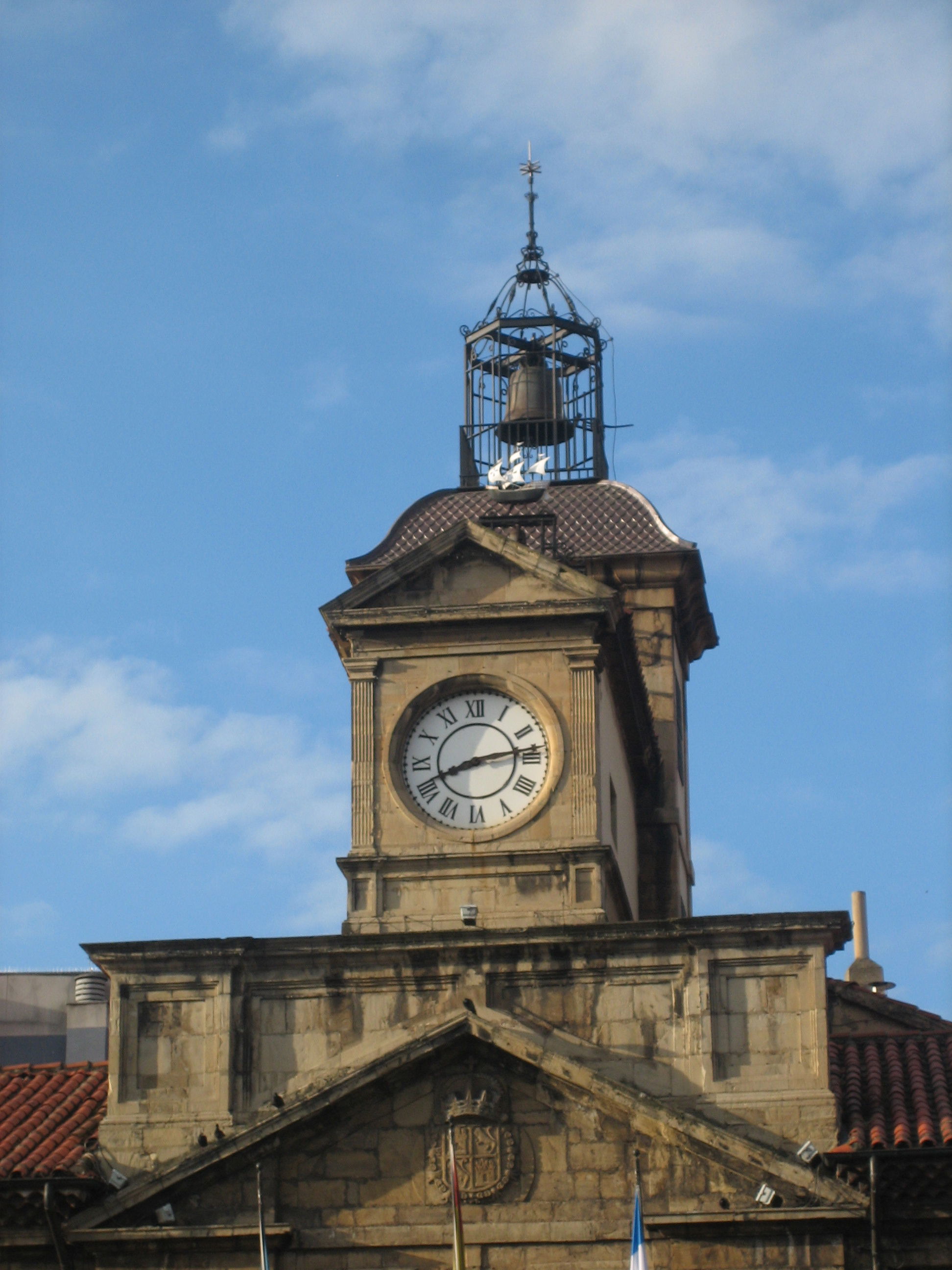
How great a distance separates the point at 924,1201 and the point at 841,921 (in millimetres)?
3437

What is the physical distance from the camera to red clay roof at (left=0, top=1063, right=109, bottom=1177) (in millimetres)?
31391

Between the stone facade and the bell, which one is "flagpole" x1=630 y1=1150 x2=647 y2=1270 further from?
the bell

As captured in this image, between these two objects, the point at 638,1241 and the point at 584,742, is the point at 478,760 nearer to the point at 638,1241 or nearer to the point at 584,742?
the point at 584,742

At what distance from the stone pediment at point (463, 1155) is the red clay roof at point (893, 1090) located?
1059 mm

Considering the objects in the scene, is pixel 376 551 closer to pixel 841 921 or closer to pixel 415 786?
pixel 415 786

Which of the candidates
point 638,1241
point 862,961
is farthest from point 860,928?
point 638,1241

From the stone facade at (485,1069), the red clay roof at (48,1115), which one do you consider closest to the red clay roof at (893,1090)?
the stone facade at (485,1069)

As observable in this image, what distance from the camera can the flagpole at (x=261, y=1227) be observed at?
2988 cm

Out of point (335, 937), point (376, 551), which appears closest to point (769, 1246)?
point (335, 937)

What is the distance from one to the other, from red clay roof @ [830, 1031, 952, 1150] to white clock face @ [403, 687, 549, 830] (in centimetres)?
509

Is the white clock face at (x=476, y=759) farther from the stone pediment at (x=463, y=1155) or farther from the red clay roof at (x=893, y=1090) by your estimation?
the red clay roof at (x=893, y=1090)

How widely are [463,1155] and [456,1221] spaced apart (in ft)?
4.93

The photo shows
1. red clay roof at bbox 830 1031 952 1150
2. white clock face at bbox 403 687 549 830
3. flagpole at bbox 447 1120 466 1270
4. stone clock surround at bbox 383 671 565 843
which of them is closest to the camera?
flagpole at bbox 447 1120 466 1270

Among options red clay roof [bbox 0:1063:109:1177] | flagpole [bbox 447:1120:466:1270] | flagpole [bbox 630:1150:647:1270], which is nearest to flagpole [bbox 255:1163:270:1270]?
flagpole [bbox 447:1120:466:1270]
